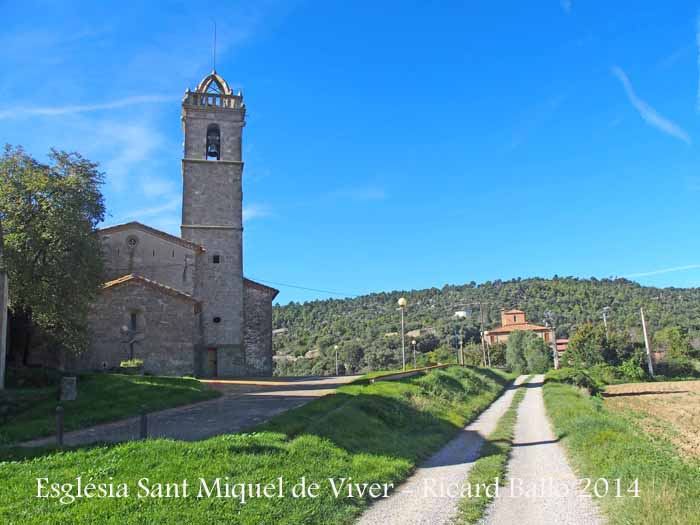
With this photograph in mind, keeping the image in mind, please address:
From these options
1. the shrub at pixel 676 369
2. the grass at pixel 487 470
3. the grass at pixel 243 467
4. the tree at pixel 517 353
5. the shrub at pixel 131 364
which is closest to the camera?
the grass at pixel 243 467

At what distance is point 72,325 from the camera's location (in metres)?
21.3

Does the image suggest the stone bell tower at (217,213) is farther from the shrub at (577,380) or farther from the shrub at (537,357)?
the shrub at (537,357)

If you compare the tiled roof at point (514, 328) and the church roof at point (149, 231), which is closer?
the church roof at point (149, 231)

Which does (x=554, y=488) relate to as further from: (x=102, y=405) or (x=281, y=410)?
(x=102, y=405)

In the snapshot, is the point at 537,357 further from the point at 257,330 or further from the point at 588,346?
the point at 257,330

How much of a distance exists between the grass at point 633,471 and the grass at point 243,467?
344cm

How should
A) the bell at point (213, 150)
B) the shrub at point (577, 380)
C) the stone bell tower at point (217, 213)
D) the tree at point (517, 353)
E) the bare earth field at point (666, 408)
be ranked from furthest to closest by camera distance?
the tree at point (517, 353) → the shrub at point (577, 380) → the bell at point (213, 150) → the stone bell tower at point (217, 213) → the bare earth field at point (666, 408)

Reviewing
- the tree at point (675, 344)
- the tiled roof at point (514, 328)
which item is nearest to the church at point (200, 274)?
the tree at point (675, 344)

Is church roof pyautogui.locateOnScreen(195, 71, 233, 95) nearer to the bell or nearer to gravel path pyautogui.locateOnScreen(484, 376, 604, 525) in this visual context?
the bell

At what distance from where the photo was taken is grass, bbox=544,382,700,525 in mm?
7742

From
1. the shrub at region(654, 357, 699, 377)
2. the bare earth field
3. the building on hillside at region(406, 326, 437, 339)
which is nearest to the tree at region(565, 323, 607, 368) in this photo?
the shrub at region(654, 357, 699, 377)

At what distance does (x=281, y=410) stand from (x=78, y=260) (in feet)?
33.6

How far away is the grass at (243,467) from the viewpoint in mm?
7195

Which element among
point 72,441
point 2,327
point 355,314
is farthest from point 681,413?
point 355,314
